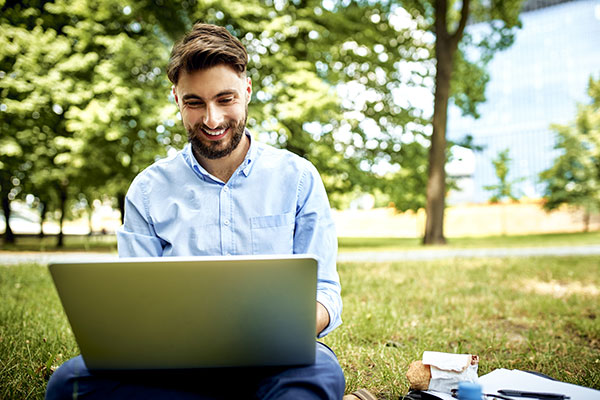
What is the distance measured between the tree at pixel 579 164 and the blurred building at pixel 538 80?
46846 mm

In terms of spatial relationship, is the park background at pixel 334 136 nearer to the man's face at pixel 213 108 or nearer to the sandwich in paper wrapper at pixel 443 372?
the sandwich in paper wrapper at pixel 443 372

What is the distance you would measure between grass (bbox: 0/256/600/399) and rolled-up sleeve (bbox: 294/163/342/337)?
90 centimetres

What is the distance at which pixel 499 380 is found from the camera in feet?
6.29

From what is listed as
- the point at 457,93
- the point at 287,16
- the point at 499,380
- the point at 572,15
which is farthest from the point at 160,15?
the point at 572,15

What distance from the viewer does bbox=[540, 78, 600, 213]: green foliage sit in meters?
27.1

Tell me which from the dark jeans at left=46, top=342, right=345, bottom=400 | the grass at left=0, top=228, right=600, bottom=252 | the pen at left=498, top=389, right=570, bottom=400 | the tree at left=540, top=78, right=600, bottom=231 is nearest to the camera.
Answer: the dark jeans at left=46, top=342, right=345, bottom=400

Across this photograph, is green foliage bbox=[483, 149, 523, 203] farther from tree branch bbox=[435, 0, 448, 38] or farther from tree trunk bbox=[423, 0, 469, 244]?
tree branch bbox=[435, 0, 448, 38]

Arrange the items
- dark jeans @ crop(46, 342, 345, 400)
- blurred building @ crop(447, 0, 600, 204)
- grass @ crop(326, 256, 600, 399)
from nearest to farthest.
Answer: dark jeans @ crop(46, 342, 345, 400), grass @ crop(326, 256, 600, 399), blurred building @ crop(447, 0, 600, 204)

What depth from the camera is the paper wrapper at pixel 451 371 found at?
6.32 feet

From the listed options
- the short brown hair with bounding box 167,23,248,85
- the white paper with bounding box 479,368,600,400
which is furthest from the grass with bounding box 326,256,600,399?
the short brown hair with bounding box 167,23,248,85

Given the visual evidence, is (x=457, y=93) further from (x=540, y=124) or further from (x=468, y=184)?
(x=540, y=124)

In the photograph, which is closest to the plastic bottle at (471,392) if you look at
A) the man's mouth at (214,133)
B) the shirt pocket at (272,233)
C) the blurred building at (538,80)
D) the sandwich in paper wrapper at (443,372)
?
the sandwich in paper wrapper at (443,372)

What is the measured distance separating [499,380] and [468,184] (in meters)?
78.1

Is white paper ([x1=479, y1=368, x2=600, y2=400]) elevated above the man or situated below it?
below
